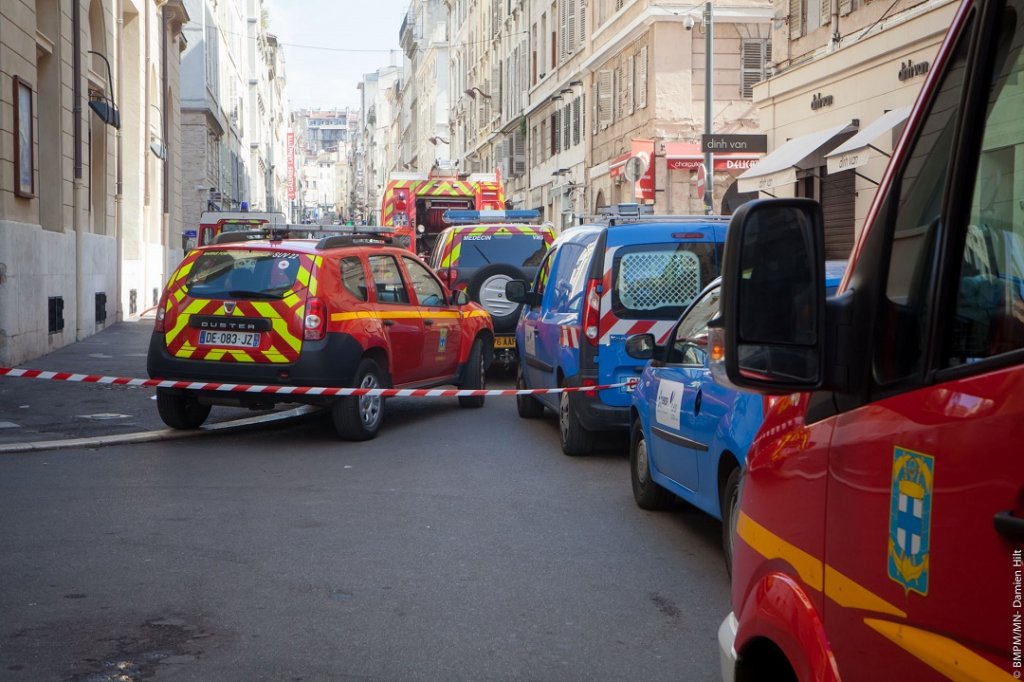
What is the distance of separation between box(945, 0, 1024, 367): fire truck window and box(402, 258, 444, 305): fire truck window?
35.0ft

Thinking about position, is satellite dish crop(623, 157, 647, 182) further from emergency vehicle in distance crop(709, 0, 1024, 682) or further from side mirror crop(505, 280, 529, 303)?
emergency vehicle in distance crop(709, 0, 1024, 682)

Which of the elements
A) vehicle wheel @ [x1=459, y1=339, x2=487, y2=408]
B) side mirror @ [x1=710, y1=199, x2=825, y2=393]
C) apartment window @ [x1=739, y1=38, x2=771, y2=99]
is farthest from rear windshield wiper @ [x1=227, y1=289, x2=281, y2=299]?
apartment window @ [x1=739, y1=38, x2=771, y2=99]

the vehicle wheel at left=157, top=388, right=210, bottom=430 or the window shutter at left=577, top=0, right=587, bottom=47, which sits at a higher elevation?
the window shutter at left=577, top=0, right=587, bottom=47

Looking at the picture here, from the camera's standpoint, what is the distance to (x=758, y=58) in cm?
3384

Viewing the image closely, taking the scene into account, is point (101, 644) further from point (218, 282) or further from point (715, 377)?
point (218, 282)

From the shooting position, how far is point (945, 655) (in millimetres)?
1932

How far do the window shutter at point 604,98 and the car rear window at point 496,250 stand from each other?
22.5 meters

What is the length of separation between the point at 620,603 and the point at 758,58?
2977cm

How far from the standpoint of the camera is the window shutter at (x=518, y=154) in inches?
2197

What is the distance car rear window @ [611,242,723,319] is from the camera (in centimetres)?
1003

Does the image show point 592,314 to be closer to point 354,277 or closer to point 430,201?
point 354,277

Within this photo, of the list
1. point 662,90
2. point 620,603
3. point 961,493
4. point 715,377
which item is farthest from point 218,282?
point 662,90

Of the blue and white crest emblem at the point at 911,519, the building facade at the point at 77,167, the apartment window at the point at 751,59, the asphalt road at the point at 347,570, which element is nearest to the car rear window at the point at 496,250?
the building facade at the point at 77,167

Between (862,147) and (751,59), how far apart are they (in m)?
16.6
